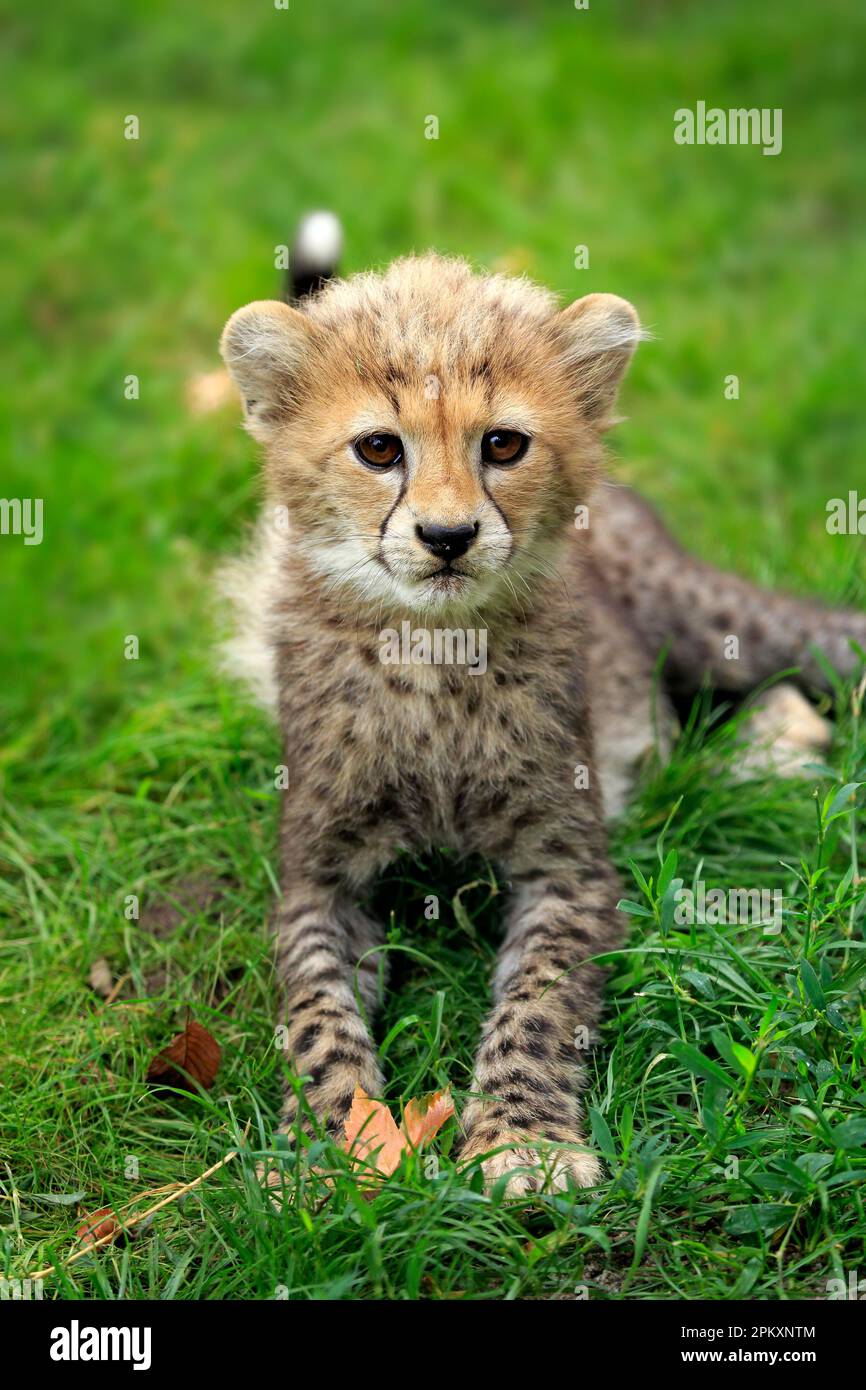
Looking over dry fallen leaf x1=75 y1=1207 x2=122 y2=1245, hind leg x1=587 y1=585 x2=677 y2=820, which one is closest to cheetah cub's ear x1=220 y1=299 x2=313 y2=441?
hind leg x1=587 y1=585 x2=677 y2=820

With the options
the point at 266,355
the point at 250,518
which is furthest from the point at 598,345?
the point at 250,518

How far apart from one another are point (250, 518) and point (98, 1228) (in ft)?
10.6

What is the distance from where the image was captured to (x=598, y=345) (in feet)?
12.3

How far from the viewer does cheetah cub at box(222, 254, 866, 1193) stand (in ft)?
10.9

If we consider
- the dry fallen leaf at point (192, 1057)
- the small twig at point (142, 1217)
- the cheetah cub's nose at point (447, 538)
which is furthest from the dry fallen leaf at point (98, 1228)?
the cheetah cub's nose at point (447, 538)

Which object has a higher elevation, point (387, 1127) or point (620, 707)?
point (620, 707)

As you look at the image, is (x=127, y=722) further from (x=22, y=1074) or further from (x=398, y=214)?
(x=398, y=214)

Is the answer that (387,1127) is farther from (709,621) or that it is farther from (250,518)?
(250,518)

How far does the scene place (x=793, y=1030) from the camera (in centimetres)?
309

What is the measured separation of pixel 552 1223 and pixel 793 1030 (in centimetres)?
63

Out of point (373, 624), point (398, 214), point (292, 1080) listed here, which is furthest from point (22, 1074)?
point (398, 214)

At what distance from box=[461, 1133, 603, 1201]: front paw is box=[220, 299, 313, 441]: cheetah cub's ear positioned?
177 centimetres
